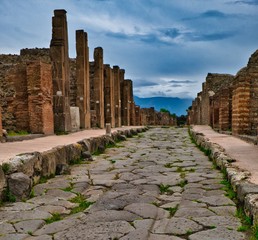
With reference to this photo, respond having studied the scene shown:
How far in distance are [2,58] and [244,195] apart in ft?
58.9

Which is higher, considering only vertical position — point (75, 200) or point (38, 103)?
point (38, 103)

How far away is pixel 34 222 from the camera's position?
10.5 ft

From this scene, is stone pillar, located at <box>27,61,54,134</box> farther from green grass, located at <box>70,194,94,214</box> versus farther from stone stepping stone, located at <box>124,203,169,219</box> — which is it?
stone stepping stone, located at <box>124,203,169,219</box>

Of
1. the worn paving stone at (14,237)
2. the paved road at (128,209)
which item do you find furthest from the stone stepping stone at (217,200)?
the worn paving stone at (14,237)

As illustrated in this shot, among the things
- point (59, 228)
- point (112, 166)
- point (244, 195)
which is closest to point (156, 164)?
point (112, 166)

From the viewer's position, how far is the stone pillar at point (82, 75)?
17.0 meters

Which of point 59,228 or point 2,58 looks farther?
point 2,58

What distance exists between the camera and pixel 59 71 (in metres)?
13.2

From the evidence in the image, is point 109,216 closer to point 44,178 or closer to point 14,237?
point 14,237

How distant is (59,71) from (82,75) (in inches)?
154

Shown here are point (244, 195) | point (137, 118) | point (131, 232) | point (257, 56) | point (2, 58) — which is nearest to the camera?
point (131, 232)

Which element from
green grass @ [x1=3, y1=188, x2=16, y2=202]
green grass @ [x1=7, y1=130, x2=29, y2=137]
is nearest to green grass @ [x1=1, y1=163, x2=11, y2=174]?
green grass @ [x1=3, y1=188, x2=16, y2=202]

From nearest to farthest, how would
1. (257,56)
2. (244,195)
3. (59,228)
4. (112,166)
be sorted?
(59,228), (244,195), (112,166), (257,56)

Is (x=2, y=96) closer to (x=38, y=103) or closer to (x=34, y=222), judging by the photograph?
(x=38, y=103)
